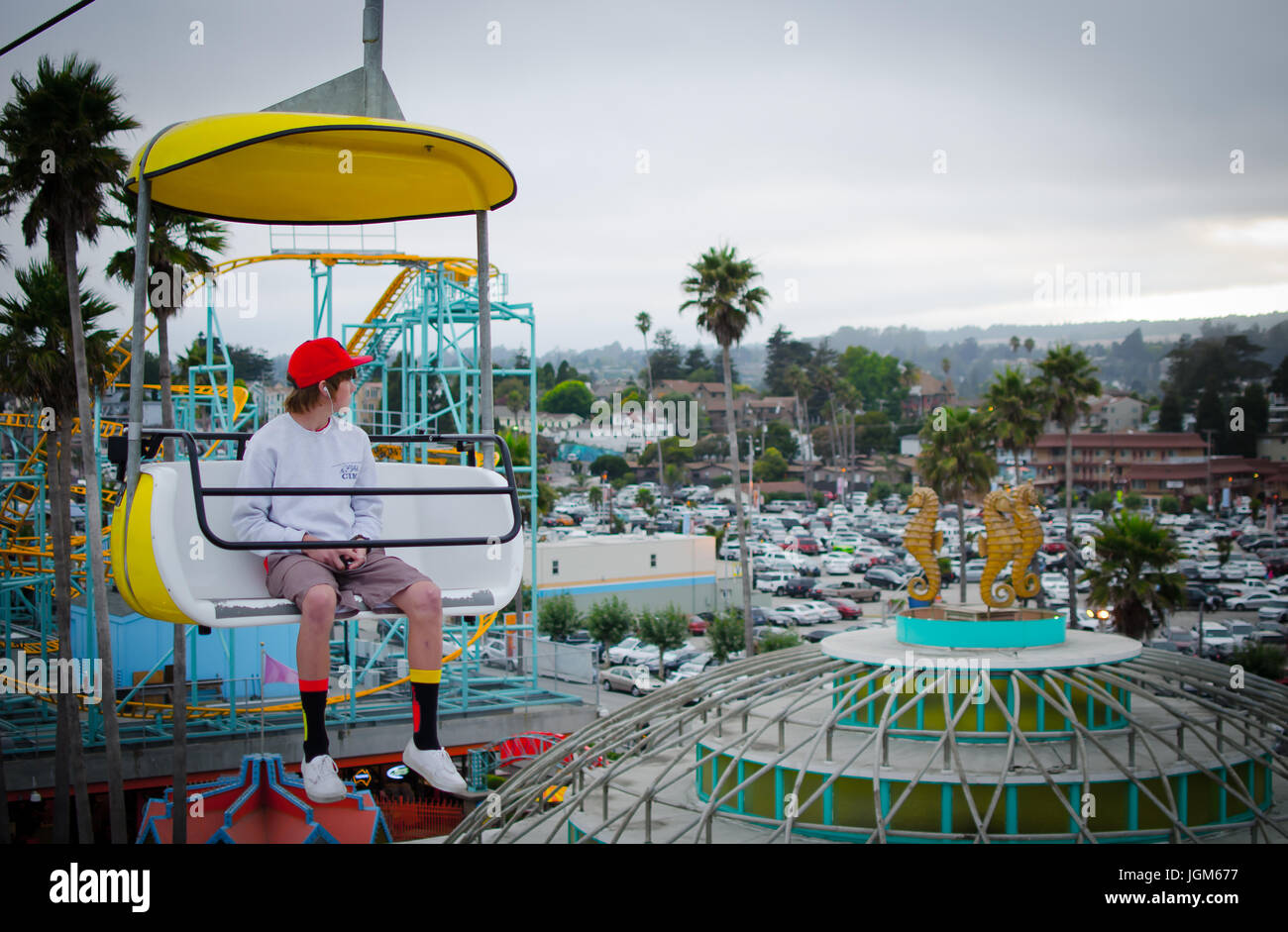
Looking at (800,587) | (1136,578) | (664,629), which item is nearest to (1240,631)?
(1136,578)

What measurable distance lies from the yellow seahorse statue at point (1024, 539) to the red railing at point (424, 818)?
13385mm

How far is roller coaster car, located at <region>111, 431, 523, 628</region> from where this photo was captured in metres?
4.72

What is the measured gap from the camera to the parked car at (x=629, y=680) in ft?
138

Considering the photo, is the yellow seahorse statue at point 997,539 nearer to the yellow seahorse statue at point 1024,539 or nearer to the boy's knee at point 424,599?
the yellow seahorse statue at point 1024,539

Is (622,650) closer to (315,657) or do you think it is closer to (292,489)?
(315,657)

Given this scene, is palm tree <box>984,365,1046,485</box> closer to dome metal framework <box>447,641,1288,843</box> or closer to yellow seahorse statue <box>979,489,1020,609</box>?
dome metal framework <box>447,641,1288,843</box>

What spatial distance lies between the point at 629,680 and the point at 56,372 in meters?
23.6

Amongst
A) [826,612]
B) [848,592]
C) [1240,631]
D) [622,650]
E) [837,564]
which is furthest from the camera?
[837,564]

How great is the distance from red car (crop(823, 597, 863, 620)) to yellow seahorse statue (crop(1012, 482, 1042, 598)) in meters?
34.7

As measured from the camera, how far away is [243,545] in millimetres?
4605

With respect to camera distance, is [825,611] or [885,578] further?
[885,578]
